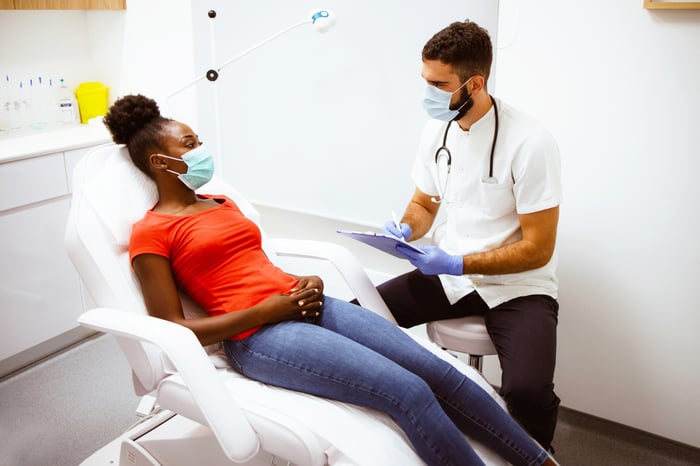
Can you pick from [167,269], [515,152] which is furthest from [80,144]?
[515,152]

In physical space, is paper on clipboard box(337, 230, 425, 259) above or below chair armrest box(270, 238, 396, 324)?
above

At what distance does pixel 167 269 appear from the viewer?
1.64m

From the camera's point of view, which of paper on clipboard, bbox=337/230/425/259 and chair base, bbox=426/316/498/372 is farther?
chair base, bbox=426/316/498/372

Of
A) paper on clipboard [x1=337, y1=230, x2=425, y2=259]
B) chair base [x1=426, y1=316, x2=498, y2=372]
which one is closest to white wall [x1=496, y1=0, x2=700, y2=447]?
chair base [x1=426, y1=316, x2=498, y2=372]

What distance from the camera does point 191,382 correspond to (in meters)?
1.42

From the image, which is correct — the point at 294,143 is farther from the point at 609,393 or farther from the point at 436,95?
the point at 609,393

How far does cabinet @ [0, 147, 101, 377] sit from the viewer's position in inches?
97.3

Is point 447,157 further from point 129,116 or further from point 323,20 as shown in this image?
point 129,116

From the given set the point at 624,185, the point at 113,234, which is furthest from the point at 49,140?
the point at 624,185

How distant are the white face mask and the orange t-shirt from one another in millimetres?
598

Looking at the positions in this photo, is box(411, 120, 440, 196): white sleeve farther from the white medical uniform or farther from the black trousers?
the black trousers

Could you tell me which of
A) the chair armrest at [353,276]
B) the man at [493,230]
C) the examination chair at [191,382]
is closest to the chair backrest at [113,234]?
the examination chair at [191,382]

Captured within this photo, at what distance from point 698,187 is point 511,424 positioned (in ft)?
2.99

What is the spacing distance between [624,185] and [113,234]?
1.45 meters
